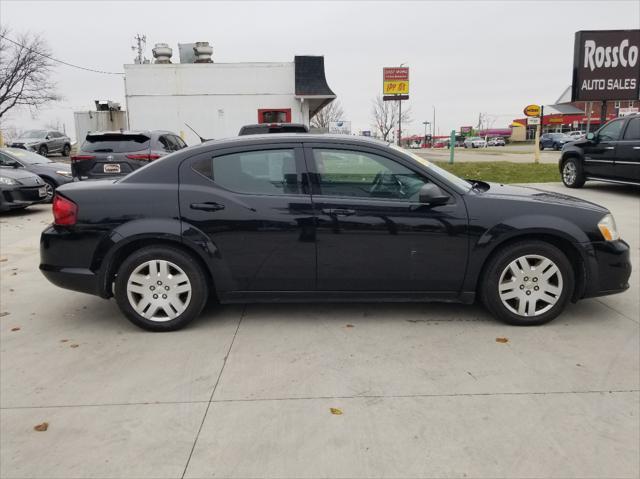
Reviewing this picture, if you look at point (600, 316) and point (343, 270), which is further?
point (600, 316)

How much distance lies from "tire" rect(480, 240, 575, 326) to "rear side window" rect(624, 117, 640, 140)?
9.07 m

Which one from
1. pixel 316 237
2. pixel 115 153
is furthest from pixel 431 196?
pixel 115 153

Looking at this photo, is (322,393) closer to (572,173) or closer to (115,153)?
(115,153)

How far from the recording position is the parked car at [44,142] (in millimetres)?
29234

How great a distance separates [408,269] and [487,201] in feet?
2.73

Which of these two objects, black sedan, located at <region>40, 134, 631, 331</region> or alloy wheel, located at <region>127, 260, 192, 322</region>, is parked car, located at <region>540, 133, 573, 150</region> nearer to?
black sedan, located at <region>40, 134, 631, 331</region>

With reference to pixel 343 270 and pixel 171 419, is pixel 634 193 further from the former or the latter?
pixel 171 419

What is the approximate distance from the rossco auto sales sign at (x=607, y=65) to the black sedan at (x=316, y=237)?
17.1 m

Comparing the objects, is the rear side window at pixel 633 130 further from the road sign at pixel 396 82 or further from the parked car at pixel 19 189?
the road sign at pixel 396 82

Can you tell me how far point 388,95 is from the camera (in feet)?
111

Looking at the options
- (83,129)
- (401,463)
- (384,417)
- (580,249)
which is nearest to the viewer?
(401,463)

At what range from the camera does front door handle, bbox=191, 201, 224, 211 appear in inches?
162

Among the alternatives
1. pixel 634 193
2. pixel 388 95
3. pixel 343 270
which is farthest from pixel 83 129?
pixel 343 270

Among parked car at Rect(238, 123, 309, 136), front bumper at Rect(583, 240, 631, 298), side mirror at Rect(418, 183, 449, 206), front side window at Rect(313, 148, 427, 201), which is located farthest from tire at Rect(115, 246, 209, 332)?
parked car at Rect(238, 123, 309, 136)
